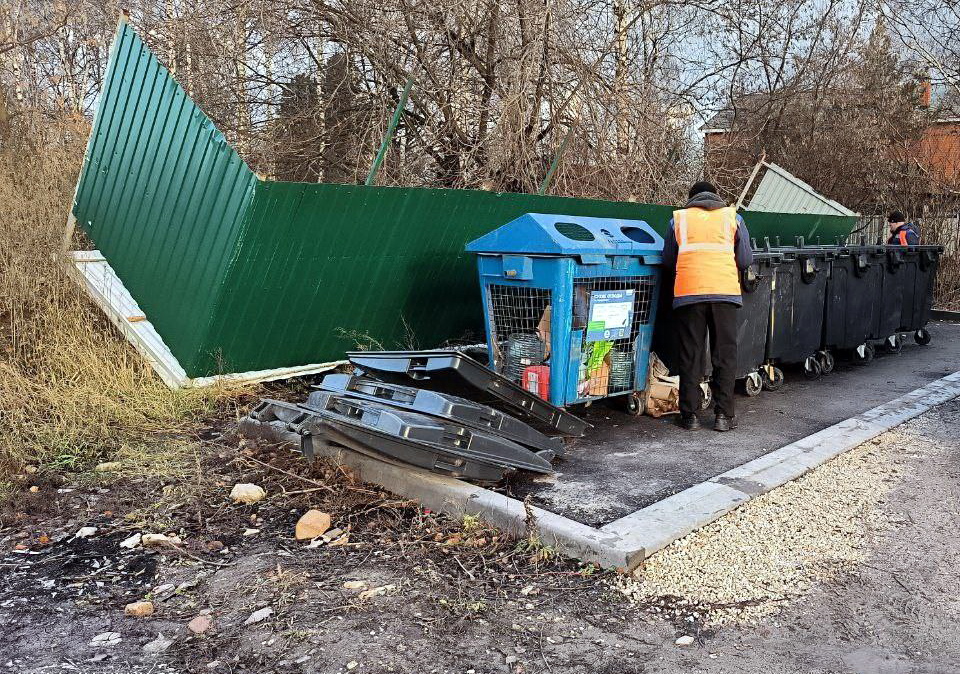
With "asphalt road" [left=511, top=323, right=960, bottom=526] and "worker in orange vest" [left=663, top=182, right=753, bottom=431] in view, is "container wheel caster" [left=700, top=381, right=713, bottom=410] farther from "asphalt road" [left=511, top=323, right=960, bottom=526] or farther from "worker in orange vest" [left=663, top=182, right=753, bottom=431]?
"worker in orange vest" [left=663, top=182, right=753, bottom=431]

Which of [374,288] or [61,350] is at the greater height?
[374,288]

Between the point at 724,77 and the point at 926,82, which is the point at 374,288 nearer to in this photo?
the point at 724,77

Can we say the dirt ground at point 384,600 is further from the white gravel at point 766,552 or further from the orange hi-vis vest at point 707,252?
the orange hi-vis vest at point 707,252

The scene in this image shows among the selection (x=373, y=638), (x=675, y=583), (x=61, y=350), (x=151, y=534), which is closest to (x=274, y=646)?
(x=373, y=638)

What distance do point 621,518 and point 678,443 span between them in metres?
1.67

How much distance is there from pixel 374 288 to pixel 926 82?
44.7ft

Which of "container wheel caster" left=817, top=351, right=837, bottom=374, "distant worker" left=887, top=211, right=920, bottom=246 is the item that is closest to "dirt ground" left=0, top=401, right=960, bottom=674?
"container wheel caster" left=817, top=351, right=837, bottom=374

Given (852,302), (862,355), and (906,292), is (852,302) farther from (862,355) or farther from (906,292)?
(906,292)

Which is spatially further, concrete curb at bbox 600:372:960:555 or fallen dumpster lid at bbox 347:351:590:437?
fallen dumpster lid at bbox 347:351:590:437

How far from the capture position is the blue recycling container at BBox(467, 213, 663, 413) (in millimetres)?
5457

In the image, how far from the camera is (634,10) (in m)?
11.6

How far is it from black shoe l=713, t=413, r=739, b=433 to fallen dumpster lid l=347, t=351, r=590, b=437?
118cm

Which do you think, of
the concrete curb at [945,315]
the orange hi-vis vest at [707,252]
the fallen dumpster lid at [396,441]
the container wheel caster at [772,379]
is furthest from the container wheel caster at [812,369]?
the concrete curb at [945,315]

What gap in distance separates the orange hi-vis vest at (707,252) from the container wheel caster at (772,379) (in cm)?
180
